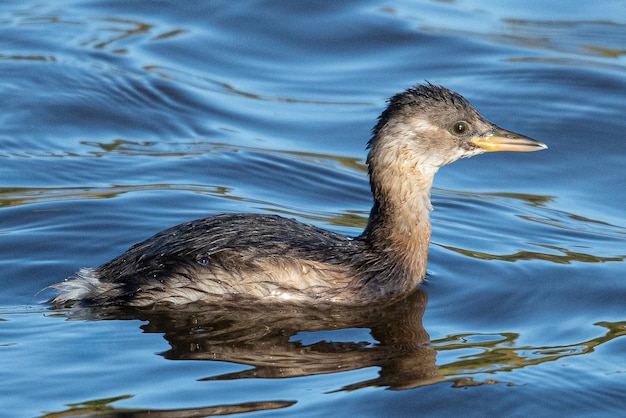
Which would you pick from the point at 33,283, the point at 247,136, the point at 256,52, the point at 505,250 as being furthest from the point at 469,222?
the point at 256,52

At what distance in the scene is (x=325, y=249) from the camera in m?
8.27

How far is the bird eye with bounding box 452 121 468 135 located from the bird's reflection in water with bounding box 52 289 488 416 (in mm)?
1189

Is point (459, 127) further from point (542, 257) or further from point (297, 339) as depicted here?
point (297, 339)

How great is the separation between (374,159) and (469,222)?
167 cm

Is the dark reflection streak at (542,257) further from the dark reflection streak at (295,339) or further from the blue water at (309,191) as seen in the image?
the dark reflection streak at (295,339)

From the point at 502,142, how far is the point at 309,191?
226 cm

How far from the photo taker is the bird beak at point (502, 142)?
349 inches

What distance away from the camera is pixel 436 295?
→ 8555 mm

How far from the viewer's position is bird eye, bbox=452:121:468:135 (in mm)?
8773

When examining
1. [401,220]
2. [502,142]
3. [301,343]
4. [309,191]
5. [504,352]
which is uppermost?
[309,191]

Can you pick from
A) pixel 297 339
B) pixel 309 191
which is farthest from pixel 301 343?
pixel 309 191

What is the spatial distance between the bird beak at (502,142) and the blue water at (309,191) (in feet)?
2.72

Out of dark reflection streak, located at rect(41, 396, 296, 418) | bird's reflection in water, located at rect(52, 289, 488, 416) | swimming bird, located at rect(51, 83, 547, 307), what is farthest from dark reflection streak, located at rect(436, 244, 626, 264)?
dark reflection streak, located at rect(41, 396, 296, 418)

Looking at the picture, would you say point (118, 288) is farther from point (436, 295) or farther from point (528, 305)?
point (528, 305)
